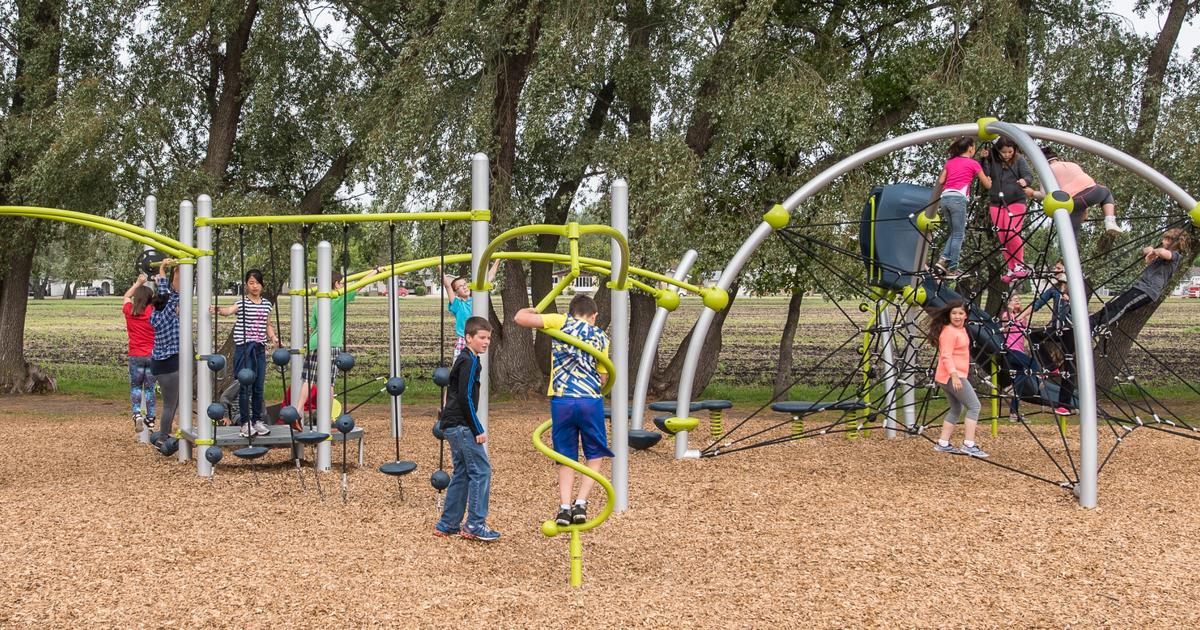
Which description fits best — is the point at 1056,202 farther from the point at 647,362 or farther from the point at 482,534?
the point at 482,534

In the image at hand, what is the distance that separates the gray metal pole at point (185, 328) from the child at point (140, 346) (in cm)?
70

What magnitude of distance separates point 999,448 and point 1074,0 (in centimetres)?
626

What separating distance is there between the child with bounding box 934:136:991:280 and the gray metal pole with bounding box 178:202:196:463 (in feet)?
18.9

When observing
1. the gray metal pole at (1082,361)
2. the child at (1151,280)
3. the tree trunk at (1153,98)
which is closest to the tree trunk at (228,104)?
the gray metal pole at (1082,361)

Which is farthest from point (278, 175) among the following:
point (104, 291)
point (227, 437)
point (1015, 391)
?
point (104, 291)

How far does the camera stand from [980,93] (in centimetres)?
1120

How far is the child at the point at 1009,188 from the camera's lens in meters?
8.09

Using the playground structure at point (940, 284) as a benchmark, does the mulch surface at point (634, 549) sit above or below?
below

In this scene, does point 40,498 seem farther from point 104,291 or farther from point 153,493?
point 104,291

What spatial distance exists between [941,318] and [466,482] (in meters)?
4.19

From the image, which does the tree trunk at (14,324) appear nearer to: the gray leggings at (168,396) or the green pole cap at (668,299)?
the gray leggings at (168,396)

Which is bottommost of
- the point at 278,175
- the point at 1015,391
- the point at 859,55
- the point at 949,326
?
the point at 1015,391

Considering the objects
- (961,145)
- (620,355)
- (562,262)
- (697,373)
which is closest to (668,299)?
(620,355)

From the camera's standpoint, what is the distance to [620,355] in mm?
6270
